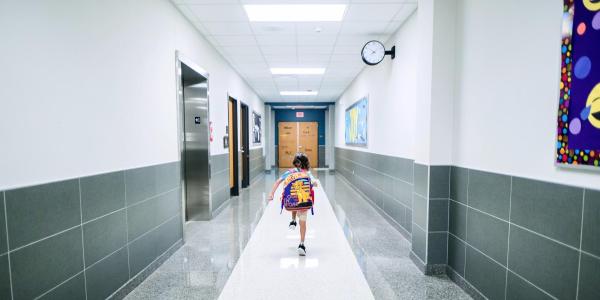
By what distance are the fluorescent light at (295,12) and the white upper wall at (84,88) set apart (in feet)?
3.45

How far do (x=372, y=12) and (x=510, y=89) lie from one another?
87.7 inches

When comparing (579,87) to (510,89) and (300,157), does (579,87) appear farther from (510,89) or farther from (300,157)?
(300,157)

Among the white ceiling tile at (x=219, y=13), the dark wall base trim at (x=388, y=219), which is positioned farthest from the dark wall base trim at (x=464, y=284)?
the white ceiling tile at (x=219, y=13)

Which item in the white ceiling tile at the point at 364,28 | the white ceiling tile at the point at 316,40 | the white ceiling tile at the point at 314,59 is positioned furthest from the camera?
the white ceiling tile at the point at 314,59

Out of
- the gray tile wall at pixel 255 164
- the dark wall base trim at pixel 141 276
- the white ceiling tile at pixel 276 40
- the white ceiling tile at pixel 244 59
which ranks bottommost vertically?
the dark wall base trim at pixel 141 276

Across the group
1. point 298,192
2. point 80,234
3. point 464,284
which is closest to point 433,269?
point 464,284

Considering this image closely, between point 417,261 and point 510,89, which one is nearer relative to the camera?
point 510,89

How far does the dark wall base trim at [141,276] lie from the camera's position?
250 cm

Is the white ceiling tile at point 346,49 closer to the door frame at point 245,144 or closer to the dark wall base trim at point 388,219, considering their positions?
the dark wall base trim at point 388,219

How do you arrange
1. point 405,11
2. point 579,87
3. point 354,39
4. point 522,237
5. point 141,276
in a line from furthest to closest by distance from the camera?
point 354,39 < point 405,11 < point 141,276 < point 522,237 < point 579,87

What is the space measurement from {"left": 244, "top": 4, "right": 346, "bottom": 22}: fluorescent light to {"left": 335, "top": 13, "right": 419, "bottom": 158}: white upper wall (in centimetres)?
103

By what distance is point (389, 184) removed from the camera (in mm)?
4812

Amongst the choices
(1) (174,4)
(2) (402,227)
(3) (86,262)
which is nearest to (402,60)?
(2) (402,227)

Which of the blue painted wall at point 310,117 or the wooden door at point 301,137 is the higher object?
the blue painted wall at point 310,117
